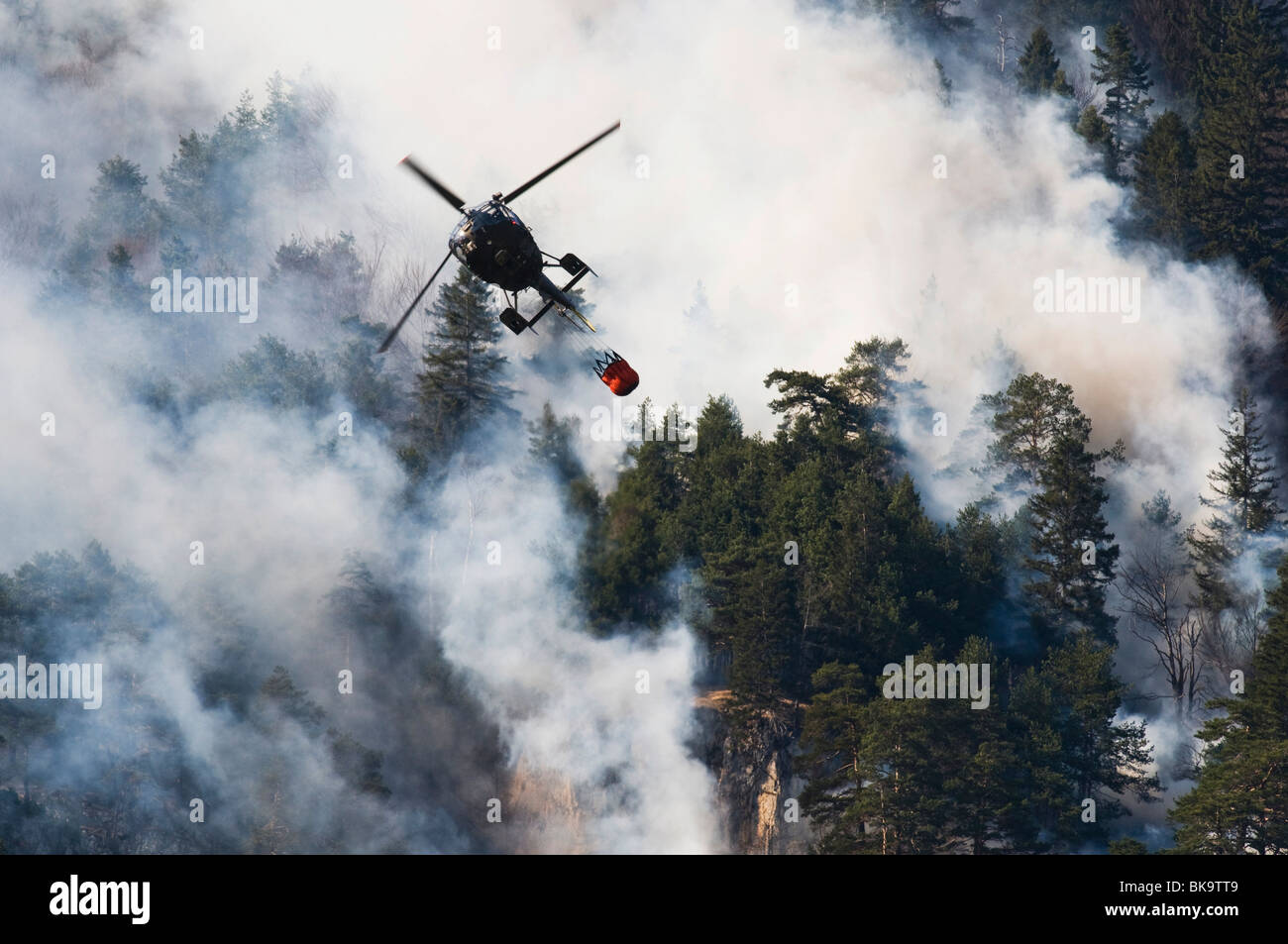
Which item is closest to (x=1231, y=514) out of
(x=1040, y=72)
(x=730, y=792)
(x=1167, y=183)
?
(x=1167, y=183)

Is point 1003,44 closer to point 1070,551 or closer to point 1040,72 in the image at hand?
point 1040,72

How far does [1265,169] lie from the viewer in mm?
99438

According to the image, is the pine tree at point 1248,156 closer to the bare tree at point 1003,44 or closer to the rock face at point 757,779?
the bare tree at point 1003,44

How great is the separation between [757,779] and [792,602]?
274 inches

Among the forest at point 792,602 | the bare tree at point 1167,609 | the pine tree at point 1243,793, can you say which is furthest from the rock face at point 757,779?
the bare tree at point 1167,609

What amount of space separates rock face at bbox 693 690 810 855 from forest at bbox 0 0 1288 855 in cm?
57

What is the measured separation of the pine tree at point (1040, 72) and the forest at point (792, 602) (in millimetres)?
7383

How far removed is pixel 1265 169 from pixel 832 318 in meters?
23.6

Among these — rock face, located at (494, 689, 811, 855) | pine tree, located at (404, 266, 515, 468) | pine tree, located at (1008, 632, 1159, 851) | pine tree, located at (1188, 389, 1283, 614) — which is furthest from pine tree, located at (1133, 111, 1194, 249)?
rock face, located at (494, 689, 811, 855)

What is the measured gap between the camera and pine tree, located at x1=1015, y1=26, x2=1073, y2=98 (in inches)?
4210

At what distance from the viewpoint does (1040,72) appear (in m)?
109
